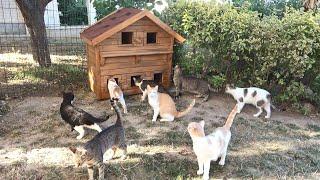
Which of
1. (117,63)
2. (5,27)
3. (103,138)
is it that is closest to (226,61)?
(117,63)

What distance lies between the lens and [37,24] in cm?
693

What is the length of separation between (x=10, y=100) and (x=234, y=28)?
4.50 metres

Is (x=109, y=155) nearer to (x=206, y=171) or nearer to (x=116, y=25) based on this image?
(x=206, y=171)

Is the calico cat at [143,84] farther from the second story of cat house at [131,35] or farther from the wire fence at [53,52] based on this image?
the wire fence at [53,52]

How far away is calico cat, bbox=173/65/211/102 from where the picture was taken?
248 inches

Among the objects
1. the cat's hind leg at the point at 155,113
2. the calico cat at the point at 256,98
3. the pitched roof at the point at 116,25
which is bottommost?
the cat's hind leg at the point at 155,113

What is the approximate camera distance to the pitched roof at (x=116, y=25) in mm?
5488

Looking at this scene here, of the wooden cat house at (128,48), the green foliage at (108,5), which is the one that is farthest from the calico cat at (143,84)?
the green foliage at (108,5)

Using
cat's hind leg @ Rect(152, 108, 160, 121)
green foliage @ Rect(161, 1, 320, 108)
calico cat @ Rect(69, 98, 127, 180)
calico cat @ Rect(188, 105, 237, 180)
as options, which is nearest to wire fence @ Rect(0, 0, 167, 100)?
green foliage @ Rect(161, 1, 320, 108)

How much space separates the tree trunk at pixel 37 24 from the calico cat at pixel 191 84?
10.1ft

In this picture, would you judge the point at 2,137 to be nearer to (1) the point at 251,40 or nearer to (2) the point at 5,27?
(1) the point at 251,40

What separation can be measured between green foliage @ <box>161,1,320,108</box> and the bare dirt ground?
2.22ft

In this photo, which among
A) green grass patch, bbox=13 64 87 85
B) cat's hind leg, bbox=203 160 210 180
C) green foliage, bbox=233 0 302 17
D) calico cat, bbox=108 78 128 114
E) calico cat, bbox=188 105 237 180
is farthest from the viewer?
green foliage, bbox=233 0 302 17

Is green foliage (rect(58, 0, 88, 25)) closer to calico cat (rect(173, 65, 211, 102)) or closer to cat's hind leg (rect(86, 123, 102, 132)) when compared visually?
calico cat (rect(173, 65, 211, 102))
